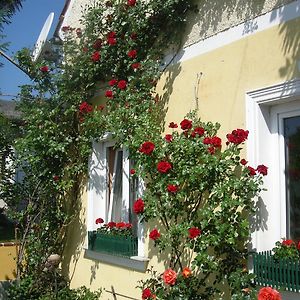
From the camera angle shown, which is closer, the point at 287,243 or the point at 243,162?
the point at 287,243

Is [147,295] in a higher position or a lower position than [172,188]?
lower

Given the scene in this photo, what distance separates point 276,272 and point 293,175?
0.82 metres

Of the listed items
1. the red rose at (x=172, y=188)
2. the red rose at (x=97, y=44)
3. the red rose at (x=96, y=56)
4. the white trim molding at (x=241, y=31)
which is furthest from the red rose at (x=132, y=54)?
the red rose at (x=172, y=188)

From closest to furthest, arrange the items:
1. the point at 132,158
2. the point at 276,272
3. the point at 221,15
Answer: the point at 276,272, the point at 221,15, the point at 132,158

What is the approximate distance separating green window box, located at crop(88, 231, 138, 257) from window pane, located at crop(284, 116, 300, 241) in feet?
7.00

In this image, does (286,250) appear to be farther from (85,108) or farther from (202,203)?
(85,108)

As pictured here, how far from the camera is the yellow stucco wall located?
780 cm

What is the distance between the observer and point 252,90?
433cm

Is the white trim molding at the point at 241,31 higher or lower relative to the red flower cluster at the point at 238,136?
higher

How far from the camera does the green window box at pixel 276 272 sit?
3.63 metres

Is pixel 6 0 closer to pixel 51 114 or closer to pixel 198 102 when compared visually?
pixel 51 114

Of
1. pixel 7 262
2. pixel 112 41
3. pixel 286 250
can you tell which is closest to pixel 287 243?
pixel 286 250

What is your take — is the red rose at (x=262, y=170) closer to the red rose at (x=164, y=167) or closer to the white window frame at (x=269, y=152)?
the white window frame at (x=269, y=152)

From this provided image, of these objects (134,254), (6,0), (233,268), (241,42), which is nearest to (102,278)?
(134,254)
